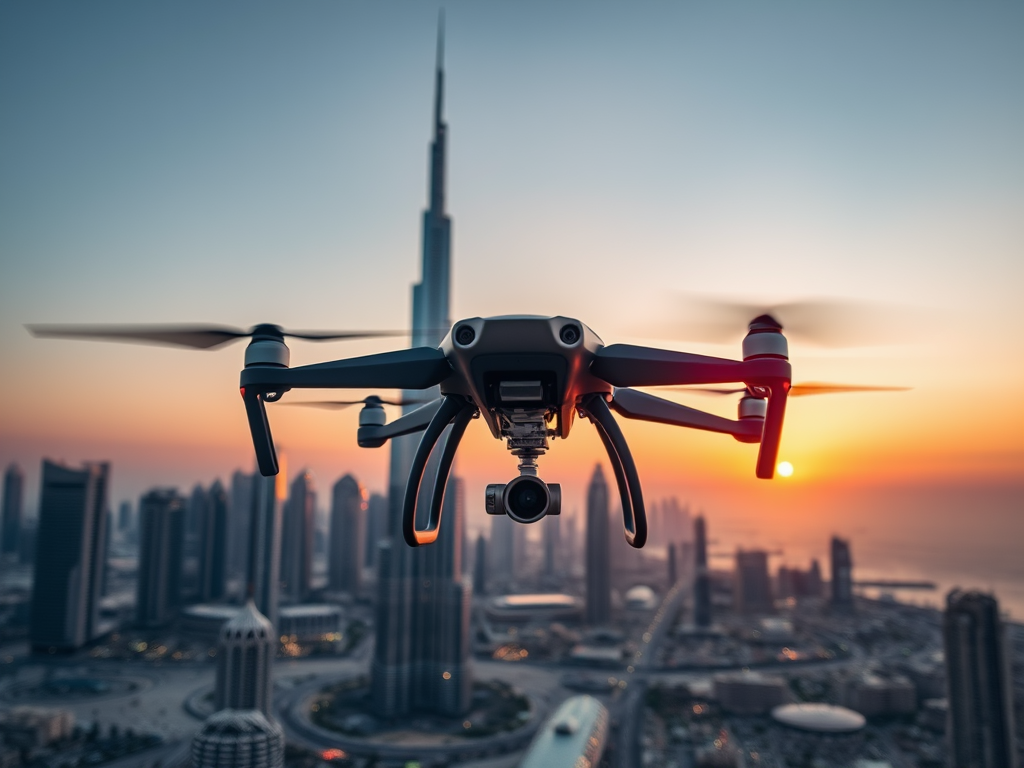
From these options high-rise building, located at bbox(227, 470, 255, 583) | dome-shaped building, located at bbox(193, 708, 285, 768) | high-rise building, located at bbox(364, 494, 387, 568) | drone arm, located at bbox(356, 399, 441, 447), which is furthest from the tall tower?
high-rise building, located at bbox(227, 470, 255, 583)

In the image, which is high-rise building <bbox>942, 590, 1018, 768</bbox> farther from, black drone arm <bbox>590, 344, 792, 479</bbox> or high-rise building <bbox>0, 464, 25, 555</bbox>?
high-rise building <bbox>0, 464, 25, 555</bbox>

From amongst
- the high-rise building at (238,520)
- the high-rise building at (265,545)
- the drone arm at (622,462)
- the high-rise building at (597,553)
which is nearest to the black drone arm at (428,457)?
the drone arm at (622,462)

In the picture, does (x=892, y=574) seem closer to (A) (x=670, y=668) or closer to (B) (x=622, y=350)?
(A) (x=670, y=668)

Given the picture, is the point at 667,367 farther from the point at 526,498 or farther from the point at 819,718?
the point at 819,718

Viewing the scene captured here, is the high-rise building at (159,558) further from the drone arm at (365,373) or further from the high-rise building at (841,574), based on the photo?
the high-rise building at (841,574)

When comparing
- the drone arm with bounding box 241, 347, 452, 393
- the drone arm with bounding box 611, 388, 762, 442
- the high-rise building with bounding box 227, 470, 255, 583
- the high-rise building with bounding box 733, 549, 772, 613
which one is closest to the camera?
the drone arm with bounding box 241, 347, 452, 393

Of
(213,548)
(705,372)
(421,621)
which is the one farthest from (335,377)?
(213,548)

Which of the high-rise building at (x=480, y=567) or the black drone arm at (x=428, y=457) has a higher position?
the black drone arm at (x=428, y=457)
